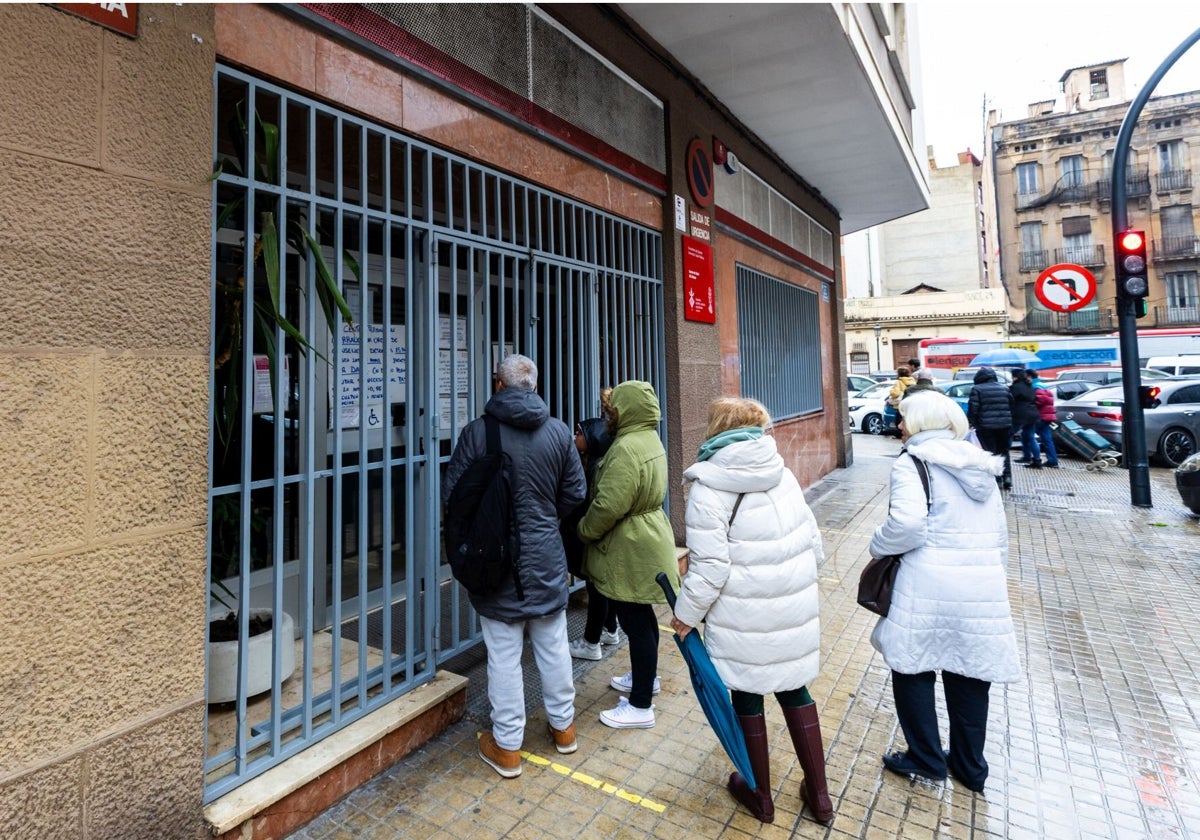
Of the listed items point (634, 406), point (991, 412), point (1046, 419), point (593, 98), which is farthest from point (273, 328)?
point (1046, 419)

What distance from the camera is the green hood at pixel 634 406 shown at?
3258 mm

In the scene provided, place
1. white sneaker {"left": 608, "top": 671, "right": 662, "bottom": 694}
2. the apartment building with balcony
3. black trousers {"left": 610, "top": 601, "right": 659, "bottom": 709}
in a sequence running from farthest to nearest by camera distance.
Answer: the apartment building with balcony → white sneaker {"left": 608, "top": 671, "right": 662, "bottom": 694} → black trousers {"left": 610, "top": 601, "right": 659, "bottom": 709}

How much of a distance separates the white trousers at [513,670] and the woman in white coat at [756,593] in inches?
27.8

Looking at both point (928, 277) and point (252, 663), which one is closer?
point (252, 663)

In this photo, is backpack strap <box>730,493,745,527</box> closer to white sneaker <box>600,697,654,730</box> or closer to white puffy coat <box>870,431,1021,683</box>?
white puffy coat <box>870,431,1021,683</box>

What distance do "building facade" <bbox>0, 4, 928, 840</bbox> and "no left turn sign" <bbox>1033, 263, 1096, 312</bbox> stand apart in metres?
5.13

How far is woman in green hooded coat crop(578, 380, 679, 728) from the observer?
319cm

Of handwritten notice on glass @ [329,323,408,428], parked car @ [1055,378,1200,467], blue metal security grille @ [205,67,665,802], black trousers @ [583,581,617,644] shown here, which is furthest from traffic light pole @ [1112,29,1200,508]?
handwritten notice on glass @ [329,323,408,428]

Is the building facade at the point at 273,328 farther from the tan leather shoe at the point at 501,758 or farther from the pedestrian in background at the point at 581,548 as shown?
the pedestrian in background at the point at 581,548

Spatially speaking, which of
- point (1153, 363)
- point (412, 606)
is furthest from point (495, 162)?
point (1153, 363)

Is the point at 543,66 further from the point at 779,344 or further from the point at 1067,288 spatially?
the point at 1067,288

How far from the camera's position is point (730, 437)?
102 inches

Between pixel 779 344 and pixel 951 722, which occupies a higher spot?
pixel 779 344

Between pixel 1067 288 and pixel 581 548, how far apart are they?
8.67 metres
